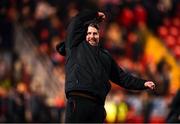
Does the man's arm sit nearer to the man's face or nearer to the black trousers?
the man's face

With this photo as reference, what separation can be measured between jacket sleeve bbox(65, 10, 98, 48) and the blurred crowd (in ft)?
32.2

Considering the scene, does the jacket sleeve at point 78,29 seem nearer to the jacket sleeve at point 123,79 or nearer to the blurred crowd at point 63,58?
the jacket sleeve at point 123,79

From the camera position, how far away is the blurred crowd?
19984mm

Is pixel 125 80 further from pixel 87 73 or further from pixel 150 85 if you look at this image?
pixel 87 73

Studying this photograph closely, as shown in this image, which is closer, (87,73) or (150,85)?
(87,73)

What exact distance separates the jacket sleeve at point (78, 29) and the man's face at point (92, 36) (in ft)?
0.22

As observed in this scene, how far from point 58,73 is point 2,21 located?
2480 millimetres

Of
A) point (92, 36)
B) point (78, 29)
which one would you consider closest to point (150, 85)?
point (92, 36)

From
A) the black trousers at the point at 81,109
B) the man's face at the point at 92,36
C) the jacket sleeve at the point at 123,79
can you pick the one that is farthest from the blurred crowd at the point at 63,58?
the black trousers at the point at 81,109

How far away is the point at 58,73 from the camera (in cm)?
2203

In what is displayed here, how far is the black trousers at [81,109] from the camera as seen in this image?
8859 millimetres

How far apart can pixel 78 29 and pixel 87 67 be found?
20.3 inches

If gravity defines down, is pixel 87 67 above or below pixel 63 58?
above

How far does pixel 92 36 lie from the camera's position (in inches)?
359
